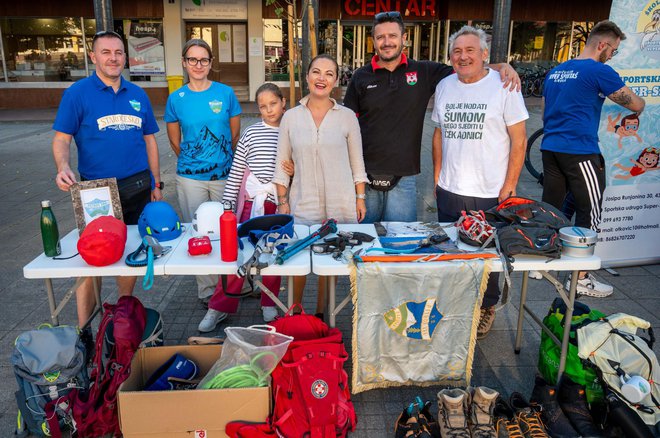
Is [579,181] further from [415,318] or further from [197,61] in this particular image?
[197,61]

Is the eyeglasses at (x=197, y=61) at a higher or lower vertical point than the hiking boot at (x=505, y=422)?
higher

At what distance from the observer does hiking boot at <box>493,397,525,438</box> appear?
2.66 meters

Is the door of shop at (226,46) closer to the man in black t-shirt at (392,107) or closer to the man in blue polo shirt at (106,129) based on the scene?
the man in blue polo shirt at (106,129)

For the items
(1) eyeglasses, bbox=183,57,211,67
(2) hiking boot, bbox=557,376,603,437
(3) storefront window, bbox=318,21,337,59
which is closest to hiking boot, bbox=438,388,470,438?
(2) hiking boot, bbox=557,376,603,437

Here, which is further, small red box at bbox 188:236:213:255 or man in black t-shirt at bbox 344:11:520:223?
man in black t-shirt at bbox 344:11:520:223

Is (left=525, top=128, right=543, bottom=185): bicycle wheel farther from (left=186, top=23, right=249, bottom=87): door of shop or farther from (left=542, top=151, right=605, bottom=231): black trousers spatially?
(left=186, top=23, right=249, bottom=87): door of shop

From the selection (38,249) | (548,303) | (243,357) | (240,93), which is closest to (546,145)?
(548,303)

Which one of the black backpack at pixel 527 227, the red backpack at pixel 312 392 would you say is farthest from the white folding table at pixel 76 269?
the black backpack at pixel 527 227

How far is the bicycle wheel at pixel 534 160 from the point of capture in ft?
25.3

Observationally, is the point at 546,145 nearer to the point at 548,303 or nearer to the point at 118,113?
the point at 548,303

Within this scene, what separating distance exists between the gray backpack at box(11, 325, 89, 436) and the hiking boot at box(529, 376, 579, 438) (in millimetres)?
2459

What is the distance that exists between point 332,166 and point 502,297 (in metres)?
1.51

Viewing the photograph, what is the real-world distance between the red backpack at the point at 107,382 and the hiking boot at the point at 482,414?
1.80 meters

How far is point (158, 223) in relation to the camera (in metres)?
3.04
